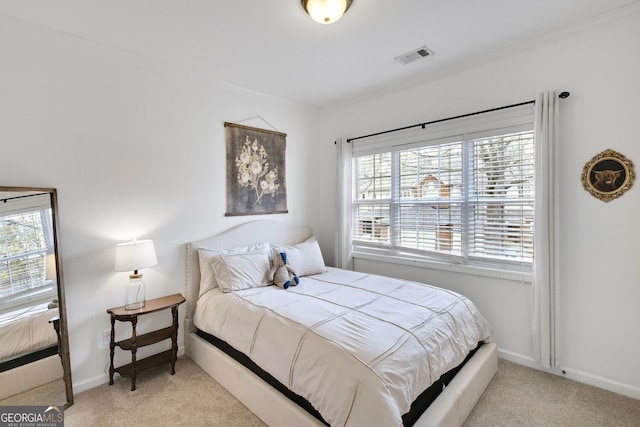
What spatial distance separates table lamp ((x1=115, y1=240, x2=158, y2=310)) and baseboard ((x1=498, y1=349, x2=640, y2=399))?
320 centimetres

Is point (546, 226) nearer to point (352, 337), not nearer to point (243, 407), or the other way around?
point (352, 337)

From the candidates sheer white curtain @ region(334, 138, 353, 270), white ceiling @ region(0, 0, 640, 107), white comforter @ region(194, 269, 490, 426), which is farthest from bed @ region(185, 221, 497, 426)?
white ceiling @ region(0, 0, 640, 107)

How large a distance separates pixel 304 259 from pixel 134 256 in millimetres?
1542

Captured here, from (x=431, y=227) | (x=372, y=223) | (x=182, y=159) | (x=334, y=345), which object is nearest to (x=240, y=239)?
(x=182, y=159)

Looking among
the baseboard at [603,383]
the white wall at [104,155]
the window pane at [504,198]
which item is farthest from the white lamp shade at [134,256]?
the baseboard at [603,383]

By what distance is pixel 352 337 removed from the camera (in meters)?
1.68

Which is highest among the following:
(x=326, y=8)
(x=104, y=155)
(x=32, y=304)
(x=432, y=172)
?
(x=326, y=8)

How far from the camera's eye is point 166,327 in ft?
9.13

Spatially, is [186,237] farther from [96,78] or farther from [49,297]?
[96,78]

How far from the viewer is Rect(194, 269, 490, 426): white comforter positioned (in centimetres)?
144

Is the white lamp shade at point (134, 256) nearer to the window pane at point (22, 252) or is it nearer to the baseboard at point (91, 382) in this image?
the window pane at point (22, 252)

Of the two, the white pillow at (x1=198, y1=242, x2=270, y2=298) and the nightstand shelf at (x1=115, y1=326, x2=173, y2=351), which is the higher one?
the white pillow at (x1=198, y1=242, x2=270, y2=298)

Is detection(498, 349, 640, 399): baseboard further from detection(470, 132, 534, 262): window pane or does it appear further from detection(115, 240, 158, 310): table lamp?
detection(115, 240, 158, 310): table lamp

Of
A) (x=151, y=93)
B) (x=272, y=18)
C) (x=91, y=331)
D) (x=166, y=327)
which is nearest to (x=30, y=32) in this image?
(x=151, y=93)
